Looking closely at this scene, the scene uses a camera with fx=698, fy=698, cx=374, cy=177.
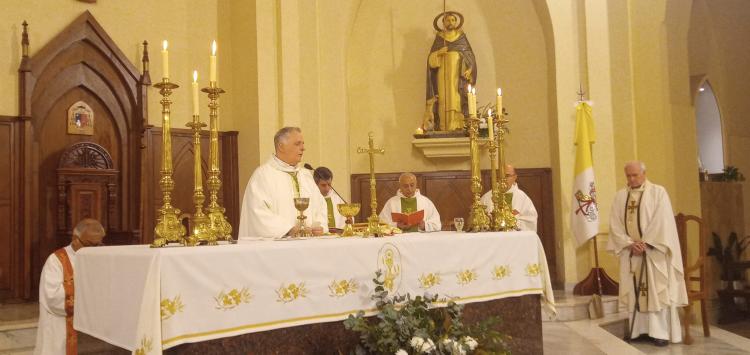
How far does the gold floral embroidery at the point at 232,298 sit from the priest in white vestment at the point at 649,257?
5310mm

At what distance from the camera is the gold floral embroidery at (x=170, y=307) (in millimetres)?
3631

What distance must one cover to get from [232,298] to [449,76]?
7523 mm

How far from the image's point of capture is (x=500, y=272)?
544cm

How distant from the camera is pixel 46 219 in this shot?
28.2ft

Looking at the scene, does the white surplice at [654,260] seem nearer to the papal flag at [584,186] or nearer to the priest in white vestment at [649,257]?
the priest in white vestment at [649,257]

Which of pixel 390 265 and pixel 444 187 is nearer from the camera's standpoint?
pixel 390 265

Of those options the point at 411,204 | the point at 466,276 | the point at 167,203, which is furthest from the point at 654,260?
the point at 167,203

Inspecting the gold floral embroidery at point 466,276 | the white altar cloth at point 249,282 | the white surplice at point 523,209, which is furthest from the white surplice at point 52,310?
the white surplice at point 523,209

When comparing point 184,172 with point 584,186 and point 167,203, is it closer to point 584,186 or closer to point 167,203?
point 584,186

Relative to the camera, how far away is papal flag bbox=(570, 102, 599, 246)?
979cm

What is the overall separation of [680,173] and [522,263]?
6.49 meters

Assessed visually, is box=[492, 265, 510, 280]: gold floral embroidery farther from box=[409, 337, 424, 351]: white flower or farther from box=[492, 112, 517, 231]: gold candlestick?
box=[409, 337, 424, 351]: white flower

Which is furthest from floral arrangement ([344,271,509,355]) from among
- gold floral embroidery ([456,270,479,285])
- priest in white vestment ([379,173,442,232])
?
priest in white vestment ([379,173,442,232])

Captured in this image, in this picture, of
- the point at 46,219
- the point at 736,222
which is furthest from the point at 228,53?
the point at 736,222
